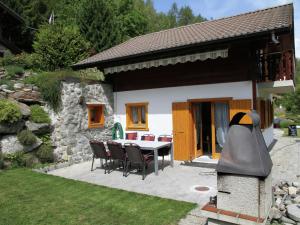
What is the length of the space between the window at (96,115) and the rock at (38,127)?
2048 millimetres

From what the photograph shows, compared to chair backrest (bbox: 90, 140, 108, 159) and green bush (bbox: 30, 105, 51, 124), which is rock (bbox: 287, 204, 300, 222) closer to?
chair backrest (bbox: 90, 140, 108, 159)

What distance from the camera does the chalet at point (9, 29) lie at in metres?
22.5

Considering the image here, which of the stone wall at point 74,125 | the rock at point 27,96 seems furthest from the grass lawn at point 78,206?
the rock at point 27,96

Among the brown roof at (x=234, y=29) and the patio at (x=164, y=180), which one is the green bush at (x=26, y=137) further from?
the brown roof at (x=234, y=29)

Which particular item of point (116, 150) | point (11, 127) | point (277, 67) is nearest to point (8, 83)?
point (11, 127)

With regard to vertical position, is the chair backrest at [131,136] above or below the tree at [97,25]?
below

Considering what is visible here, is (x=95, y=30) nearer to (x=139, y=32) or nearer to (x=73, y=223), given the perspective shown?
(x=139, y=32)

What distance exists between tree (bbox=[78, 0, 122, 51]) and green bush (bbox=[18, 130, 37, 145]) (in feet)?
57.3

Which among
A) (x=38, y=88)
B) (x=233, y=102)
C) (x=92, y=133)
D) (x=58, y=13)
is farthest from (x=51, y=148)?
(x=58, y=13)

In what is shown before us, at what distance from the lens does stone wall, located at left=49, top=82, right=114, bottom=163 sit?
11.8 meters

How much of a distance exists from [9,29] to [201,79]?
24314mm

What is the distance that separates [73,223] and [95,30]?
24312 mm

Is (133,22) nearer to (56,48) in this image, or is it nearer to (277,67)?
(56,48)

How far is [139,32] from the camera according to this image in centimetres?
3903
